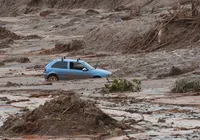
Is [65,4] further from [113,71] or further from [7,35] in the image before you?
[113,71]

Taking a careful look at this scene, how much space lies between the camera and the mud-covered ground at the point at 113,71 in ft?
54.6

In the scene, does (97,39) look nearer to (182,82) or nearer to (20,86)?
(20,86)

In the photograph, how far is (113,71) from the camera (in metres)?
36.6

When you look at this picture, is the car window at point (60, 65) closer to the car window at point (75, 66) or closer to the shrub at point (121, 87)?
the car window at point (75, 66)

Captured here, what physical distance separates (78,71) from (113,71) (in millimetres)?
4284

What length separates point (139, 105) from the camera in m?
20.1

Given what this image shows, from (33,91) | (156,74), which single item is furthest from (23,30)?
(33,91)

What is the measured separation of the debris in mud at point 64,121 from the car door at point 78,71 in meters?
16.8

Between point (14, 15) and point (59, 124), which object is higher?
point (14, 15)

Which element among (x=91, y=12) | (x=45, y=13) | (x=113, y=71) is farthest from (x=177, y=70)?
(x=45, y=13)

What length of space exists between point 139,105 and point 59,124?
577 cm

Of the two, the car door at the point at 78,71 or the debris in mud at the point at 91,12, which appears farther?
the debris in mud at the point at 91,12

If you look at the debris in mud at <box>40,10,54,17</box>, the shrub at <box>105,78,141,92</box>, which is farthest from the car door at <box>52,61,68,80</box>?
the debris in mud at <box>40,10,54,17</box>

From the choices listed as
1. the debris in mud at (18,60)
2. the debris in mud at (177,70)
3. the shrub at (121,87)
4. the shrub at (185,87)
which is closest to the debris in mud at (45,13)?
the debris in mud at (18,60)
